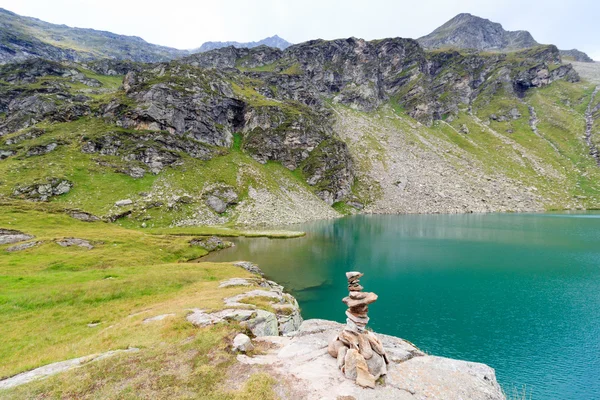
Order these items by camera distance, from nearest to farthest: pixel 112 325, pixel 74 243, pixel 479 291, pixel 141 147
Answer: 1. pixel 112 325
2. pixel 479 291
3. pixel 74 243
4. pixel 141 147

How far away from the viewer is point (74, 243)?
53.2 meters

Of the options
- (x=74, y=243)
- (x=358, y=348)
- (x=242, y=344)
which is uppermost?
(x=358, y=348)

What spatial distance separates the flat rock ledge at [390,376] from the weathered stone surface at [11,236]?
58972 millimetres

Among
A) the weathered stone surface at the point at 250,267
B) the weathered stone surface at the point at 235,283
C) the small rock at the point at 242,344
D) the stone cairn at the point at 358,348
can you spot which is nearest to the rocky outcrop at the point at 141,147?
the weathered stone surface at the point at 250,267

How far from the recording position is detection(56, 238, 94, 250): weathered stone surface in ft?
170

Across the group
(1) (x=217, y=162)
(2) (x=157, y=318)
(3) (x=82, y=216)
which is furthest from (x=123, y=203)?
(2) (x=157, y=318)

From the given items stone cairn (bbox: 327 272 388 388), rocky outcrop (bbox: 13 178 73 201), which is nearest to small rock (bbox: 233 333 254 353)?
stone cairn (bbox: 327 272 388 388)

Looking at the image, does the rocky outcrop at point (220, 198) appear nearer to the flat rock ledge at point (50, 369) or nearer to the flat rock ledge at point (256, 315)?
the flat rock ledge at point (256, 315)

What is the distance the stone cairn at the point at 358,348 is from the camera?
1470cm

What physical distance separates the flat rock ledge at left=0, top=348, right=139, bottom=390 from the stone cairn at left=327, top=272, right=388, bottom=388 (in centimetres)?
1258

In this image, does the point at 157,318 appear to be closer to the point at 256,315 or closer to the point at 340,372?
the point at 256,315

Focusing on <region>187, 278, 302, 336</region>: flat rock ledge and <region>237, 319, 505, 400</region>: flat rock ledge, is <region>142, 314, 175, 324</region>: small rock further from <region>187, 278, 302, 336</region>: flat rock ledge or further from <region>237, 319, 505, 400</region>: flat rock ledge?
<region>237, 319, 505, 400</region>: flat rock ledge

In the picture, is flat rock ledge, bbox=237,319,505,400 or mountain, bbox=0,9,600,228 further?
mountain, bbox=0,9,600,228

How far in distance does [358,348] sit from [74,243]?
59.9 meters
